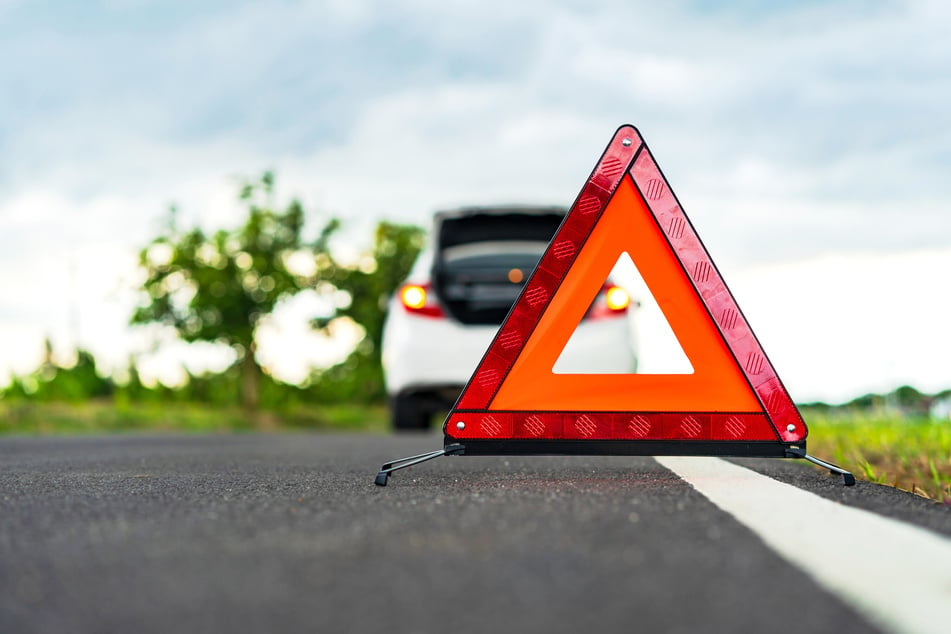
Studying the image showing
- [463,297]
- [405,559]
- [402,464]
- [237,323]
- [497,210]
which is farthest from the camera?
[237,323]

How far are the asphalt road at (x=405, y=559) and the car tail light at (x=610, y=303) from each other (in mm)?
2978

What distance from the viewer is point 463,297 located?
776 cm

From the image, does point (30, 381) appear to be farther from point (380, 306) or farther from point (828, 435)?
point (828, 435)

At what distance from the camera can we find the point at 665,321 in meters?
4.47

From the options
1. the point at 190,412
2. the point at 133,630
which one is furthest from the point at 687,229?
the point at 190,412

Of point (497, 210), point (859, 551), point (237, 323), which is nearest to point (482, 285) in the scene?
point (497, 210)

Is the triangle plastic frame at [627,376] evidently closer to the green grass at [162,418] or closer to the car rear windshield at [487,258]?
the car rear windshield at [487,258]

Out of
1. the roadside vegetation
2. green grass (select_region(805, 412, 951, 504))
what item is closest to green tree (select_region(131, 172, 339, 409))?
the roadside vegetation

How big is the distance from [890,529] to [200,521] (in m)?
1.99

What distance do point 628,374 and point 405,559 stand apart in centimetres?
202

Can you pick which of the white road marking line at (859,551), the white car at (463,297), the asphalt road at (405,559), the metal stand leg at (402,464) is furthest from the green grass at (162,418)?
the white road marking line at (859,551)

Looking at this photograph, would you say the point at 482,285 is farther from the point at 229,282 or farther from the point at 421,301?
the point at 229,282

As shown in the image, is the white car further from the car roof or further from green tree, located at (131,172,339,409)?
green tree, located at (131,172,339,409)

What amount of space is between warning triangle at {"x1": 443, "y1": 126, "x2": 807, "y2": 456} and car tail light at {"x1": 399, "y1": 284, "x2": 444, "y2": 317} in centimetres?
329
